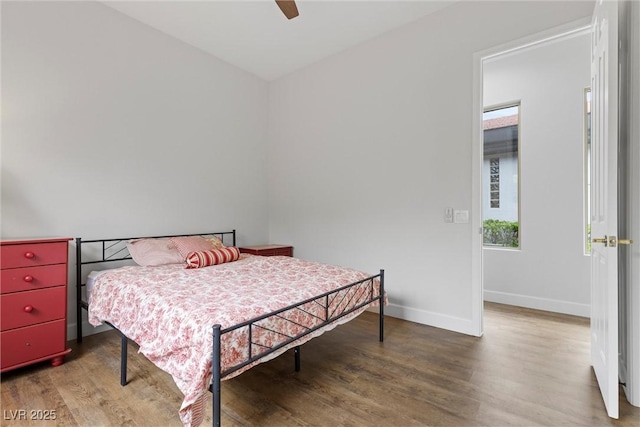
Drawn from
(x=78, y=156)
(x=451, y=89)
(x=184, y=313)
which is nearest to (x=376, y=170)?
(x=451, y=89)

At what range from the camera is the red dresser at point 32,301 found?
206cm

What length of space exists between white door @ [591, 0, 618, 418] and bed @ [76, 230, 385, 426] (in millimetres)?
1446

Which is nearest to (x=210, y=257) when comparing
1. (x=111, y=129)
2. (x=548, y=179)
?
(x=111, y=129)

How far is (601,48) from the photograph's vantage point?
1.93m

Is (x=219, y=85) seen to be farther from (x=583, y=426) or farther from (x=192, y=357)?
(x=583, y=426)

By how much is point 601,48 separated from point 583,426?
2195 millimetres

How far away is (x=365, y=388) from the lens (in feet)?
6.48

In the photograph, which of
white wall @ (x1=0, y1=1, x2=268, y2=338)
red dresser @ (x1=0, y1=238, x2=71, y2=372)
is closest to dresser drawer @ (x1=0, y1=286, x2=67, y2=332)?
red dresser @ (x1=0, y1=238, x2=71, y2=372)

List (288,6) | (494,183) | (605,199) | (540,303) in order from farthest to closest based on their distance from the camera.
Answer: (494,183) < (540,303) < (288,6) < (605,199)

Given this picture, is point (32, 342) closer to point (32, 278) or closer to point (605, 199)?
point (32, 278)

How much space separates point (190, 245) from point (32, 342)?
1330 millimetres

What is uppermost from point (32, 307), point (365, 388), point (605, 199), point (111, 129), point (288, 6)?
point (288, 6)

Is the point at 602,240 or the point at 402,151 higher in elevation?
the point at 402,151

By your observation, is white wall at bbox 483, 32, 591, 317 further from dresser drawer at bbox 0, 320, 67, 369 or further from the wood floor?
dresser drawer at bbox 0, 320, 67, 369
